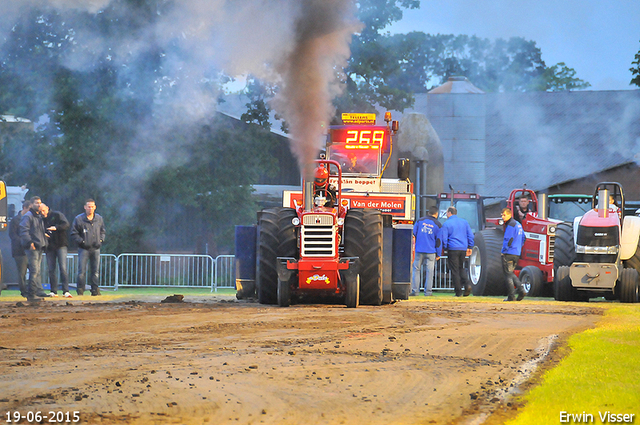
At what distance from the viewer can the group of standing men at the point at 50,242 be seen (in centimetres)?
1659

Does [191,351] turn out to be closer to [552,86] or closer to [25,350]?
[25,350]

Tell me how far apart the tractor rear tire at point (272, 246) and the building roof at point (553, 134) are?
29.7 m

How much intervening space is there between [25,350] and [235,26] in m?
9.36

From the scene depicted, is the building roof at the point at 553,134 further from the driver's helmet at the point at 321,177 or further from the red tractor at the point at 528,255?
the driver's helmet at the point at 321,177

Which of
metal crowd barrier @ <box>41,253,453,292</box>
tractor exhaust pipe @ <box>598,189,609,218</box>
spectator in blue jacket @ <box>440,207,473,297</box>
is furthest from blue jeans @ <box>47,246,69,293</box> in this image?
tractor exhaust pipe @ <box>598,189,609,218</box>

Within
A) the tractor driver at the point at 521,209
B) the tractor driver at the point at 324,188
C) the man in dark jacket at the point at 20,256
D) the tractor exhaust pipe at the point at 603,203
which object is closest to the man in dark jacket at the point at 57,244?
the man in dark jacket at the point at 20,256

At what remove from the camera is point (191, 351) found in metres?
8.84

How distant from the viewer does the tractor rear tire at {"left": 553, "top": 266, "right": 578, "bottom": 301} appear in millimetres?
17234

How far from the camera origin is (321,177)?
14953mm

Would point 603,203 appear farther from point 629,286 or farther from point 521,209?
point 521,209

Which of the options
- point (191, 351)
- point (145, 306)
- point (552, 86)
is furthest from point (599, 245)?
point (552, 86)

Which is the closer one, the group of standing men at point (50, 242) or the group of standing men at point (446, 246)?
the group of standing men at point (50, 242)
